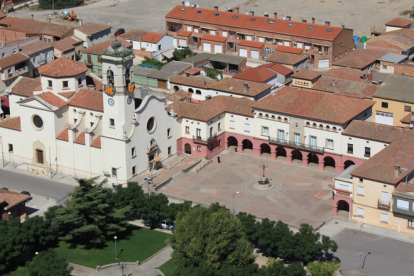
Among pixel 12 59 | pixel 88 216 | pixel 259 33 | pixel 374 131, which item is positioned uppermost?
pixel 259 33

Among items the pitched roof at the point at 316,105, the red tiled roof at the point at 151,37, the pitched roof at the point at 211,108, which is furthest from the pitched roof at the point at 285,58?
the pitched roof at the point at 211,108

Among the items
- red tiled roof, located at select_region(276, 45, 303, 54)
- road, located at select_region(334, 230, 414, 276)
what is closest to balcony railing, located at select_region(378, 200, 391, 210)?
road, located at select_region(334, 230, 414, 276)

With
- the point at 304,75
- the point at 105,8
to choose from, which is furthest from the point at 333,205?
the point at 105,8

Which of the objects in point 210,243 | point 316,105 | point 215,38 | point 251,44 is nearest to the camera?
point 210,243

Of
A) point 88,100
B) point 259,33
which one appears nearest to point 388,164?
point 88,100

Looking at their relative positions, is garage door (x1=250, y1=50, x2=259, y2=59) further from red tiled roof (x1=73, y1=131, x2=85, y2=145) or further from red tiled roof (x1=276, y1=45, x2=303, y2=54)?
red tiled roof (x1=73, y1=131, x2=85, y2=145)

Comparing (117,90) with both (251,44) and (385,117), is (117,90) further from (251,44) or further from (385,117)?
(251,44)
